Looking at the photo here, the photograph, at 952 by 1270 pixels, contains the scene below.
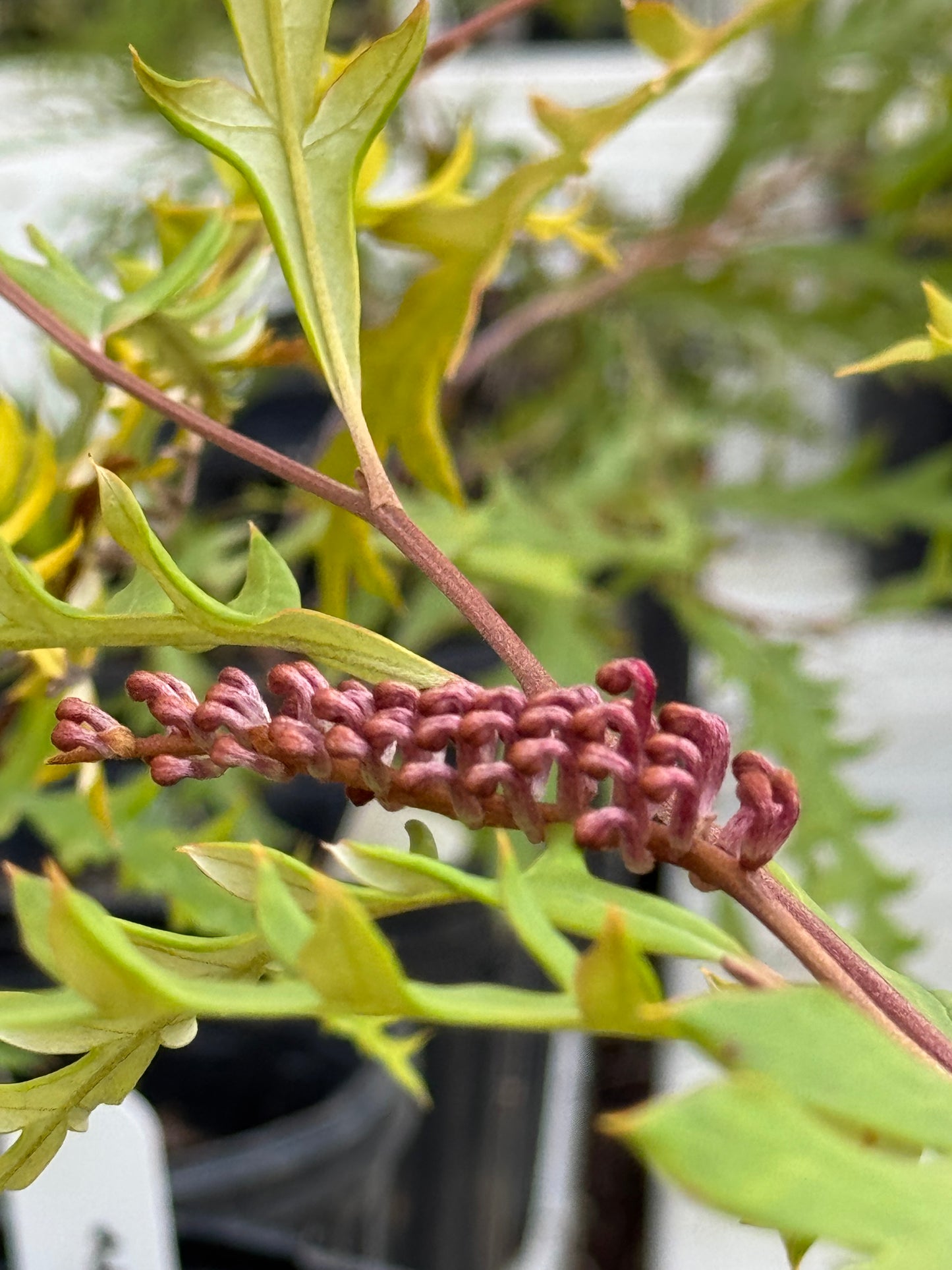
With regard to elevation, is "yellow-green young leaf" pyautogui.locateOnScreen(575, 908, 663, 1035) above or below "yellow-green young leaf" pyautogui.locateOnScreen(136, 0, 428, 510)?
below

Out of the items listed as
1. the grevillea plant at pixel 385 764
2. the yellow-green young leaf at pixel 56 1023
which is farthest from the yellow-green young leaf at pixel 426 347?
the yellow-green young leaf at pixel 56 1023

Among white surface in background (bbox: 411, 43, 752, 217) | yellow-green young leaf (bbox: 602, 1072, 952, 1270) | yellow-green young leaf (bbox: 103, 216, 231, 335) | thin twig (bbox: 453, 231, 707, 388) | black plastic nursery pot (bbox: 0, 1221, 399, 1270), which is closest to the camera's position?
yellow-green young leaf (bbox: 602, 1072, 952, 1270)

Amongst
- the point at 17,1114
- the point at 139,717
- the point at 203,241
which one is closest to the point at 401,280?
the point at 139,717

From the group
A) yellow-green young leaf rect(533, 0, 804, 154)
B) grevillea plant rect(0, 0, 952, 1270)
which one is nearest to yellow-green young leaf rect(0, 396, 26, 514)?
grevillea plant rect(0, 0, 952, 1270)

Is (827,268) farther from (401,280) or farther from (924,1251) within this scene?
(924,1251)

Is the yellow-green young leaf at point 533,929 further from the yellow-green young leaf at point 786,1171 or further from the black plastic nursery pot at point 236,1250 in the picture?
the black plastic nursery pot at point 236,1250

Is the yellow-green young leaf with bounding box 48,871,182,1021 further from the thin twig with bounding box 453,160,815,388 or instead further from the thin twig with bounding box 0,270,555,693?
the thin twig with bounding box 453,160,815,388

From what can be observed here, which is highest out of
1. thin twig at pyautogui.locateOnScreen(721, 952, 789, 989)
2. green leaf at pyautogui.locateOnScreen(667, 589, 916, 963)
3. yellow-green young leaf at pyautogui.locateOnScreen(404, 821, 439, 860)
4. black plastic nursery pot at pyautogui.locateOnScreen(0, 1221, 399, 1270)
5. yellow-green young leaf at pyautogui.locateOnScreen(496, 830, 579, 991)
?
yellow-green young leaf at pyautogui.locateOnScreen(496, 830, 579, 991)

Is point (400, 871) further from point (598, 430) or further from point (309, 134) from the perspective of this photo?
point (598, 430)
